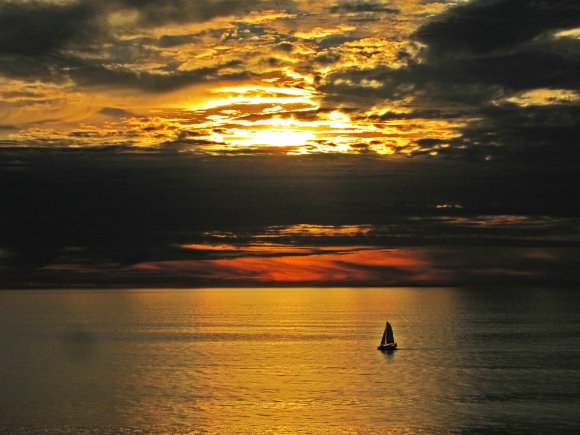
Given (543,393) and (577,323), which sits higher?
(543,393)

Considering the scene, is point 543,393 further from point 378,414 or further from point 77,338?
point 77,338

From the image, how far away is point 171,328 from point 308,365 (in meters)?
93.7

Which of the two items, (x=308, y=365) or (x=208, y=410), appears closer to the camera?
(x=208, y=410)

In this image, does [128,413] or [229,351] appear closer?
[128,413]

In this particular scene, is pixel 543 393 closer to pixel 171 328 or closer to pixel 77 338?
pixel 77 338

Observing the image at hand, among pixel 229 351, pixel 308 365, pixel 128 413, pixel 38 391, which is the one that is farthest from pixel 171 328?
pixel 128 413

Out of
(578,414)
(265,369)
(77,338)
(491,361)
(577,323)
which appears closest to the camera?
(578,414)

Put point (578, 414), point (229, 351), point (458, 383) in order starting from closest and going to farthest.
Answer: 1. point (578, 414)
2. point (458, 383)
3. point (229, 351)

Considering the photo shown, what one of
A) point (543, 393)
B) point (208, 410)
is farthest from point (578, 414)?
point (208, 410)

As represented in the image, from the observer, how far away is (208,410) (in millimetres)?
65500

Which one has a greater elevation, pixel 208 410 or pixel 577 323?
pixel 208 410

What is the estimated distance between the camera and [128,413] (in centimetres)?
6519

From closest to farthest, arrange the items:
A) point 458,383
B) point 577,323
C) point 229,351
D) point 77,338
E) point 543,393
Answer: point 543,393
point 458,383
point 229,351
point 77,338
point 577,323

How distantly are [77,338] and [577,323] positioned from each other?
122 metres
